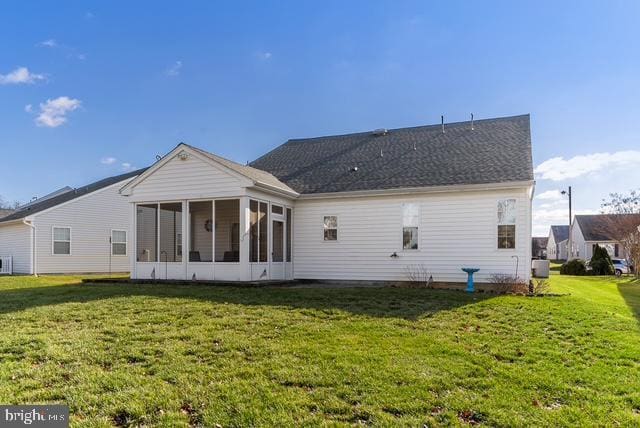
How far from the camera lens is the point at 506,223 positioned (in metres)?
12.2

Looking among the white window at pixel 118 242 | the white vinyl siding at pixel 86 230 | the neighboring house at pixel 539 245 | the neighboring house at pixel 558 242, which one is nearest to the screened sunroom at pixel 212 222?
the white vinyl siding at pixel 86 230

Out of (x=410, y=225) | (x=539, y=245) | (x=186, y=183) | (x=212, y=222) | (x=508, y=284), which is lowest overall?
(x=539, y=245)

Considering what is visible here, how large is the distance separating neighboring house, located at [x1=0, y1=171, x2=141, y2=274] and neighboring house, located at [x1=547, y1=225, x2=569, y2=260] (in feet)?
199

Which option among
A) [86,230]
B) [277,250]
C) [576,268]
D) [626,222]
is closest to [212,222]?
[277,250]

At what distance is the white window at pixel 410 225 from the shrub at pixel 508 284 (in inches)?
99.3

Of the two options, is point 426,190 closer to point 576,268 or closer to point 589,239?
point 576,268

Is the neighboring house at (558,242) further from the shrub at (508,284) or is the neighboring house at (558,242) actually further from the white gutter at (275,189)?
the white gutter at (275,189)

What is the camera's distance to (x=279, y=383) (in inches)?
180

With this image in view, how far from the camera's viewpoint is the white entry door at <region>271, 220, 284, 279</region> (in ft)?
44.8

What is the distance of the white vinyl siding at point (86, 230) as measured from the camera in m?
20.2

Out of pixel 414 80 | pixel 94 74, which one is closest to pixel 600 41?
pixel 414 80

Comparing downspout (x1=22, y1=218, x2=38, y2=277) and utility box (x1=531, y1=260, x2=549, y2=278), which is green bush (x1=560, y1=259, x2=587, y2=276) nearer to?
utility box (x1=531, y1=260, x2=549, y2=278)

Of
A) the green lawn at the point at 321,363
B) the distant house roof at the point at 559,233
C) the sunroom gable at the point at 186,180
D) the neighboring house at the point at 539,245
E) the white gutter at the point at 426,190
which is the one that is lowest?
the neighboring house at the point at 539,245

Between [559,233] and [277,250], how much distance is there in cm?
6603
